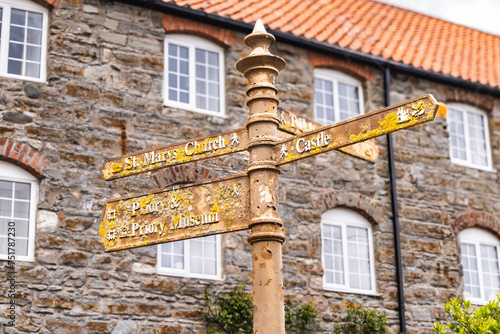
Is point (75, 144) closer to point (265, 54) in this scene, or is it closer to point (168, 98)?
point (168, 98)

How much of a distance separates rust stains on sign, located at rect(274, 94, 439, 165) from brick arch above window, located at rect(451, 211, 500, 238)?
32.5 feet

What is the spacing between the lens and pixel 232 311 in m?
11.6

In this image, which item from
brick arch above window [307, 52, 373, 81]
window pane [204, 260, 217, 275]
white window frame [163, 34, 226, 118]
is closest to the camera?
window pane [204, 260, 217, 275]

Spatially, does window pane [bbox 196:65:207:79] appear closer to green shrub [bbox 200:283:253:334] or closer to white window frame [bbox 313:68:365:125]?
white window frame [bbox 313:68:365:125]

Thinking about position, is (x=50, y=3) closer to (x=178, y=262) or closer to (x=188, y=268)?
(x=178, y=262)

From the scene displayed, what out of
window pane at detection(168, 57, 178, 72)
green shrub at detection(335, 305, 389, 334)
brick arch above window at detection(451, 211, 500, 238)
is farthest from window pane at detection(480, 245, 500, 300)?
window pane at detection(168, 57, 178, 72)

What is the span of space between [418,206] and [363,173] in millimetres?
1305

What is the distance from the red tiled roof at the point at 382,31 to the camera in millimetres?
14180

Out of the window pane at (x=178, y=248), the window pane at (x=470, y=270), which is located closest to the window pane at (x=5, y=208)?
the window pane at (x=178, y=248)

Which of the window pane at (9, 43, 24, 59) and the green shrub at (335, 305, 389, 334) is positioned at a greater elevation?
the window pane at (9, 43, 24, 59)

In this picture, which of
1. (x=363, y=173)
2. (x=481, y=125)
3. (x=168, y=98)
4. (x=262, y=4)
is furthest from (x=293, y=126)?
(x=481, y=125)

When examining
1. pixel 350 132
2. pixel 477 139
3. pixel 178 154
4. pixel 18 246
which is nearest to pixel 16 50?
pixel 18 246

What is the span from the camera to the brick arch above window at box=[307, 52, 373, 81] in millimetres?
14086

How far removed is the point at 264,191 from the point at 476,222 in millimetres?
10525
